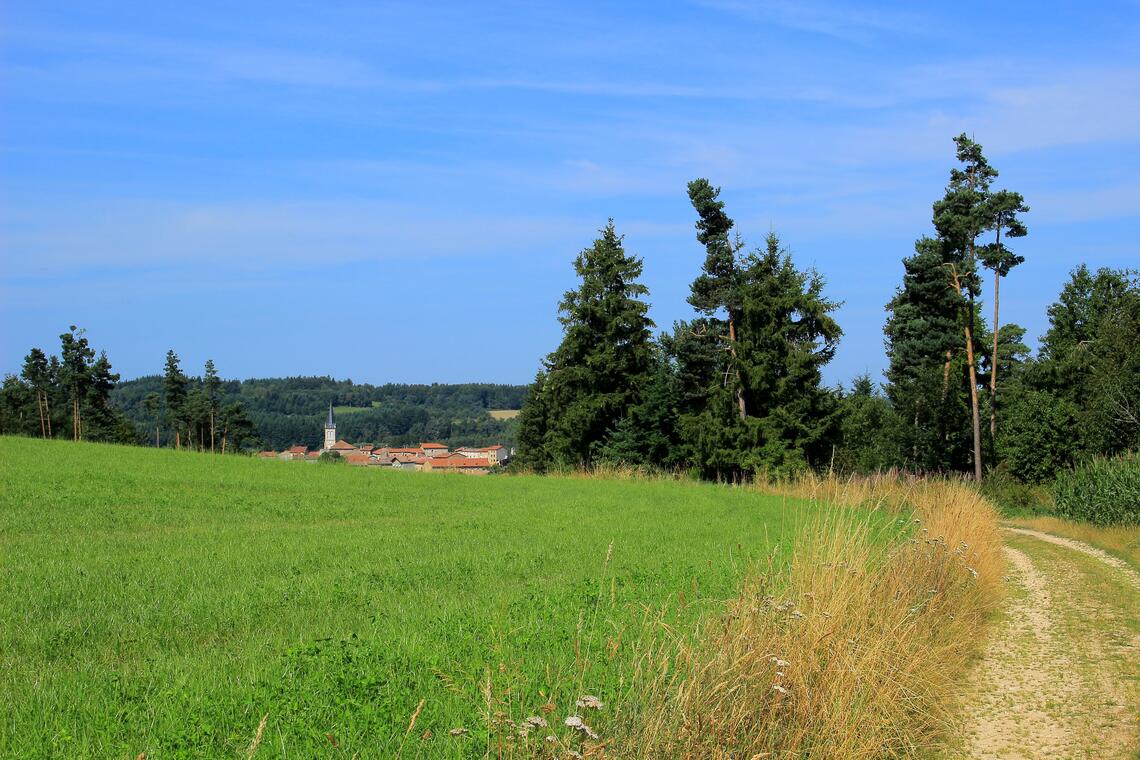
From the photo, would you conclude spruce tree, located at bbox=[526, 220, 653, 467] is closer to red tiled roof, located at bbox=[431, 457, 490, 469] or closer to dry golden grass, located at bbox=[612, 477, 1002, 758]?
dry golden grass, located at bbox=[612, 477, 1002, 758]

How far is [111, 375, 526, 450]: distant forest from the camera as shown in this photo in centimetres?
13425

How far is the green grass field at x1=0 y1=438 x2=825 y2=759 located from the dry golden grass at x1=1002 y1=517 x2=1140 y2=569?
7.46 metres

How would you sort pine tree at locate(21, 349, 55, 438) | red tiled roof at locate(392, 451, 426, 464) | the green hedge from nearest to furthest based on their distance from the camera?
the green hedge → pine tree at locate(21, 349, 55, 438) → red tiled roof at locate(392, 451, 426, 464)

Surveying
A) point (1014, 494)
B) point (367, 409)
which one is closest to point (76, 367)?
point (1014, 494)

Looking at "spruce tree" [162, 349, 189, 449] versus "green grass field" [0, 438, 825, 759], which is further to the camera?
"spruce tree" [162, 349, 189, 449]

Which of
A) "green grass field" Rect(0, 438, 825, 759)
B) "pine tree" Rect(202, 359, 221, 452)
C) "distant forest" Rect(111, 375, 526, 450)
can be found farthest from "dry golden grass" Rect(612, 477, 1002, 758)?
"distant forest" Rect(111, 375, 526, 450)

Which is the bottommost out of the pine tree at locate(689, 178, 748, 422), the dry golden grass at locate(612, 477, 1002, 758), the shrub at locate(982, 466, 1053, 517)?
the shrub at locate(982, 466, 1053, 517)

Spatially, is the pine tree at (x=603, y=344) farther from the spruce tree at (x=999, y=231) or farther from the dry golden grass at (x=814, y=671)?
the dry golden grass at (x=814, y=671)

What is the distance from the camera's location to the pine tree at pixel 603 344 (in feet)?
142

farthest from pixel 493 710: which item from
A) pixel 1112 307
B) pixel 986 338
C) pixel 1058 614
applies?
pixel 1112 307

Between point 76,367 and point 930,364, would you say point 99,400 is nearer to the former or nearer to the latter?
point 76,367

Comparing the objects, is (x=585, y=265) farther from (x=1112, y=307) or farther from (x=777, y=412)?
(x=1112, y=307)

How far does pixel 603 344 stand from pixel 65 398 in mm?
36778

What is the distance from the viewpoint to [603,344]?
142ft
